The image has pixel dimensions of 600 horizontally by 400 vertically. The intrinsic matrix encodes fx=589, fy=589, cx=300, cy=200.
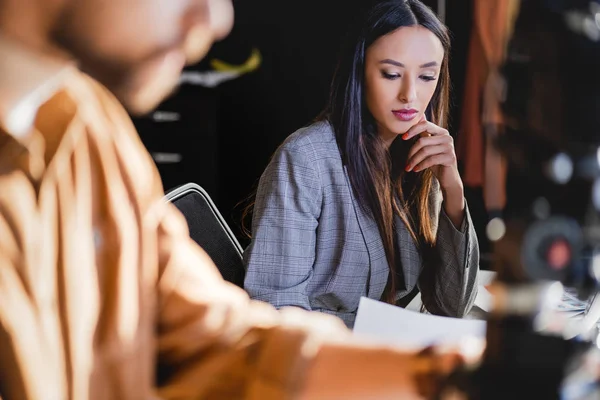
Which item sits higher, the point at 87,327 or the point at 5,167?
the point at 5,167

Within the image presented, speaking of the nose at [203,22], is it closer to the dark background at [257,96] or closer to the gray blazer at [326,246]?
the dark background at [257,96]

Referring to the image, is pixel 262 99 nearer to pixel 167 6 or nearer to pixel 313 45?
pixel 313 45

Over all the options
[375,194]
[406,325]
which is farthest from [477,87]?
[406,325]

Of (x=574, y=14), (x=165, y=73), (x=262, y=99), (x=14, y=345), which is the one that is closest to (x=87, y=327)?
(x=14, y=345)

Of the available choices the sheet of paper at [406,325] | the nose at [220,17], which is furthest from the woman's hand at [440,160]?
the nose at [220,17]

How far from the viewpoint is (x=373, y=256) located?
834 millimetres

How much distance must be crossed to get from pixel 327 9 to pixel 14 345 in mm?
633

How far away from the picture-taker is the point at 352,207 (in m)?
0.85

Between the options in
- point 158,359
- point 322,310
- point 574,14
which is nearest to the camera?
point 574,14

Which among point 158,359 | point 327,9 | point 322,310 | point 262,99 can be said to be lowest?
point 322,310

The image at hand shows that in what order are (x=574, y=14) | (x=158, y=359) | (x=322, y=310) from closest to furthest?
(x=574, y=14)
(x=158, y=359)
(x=322, y=310)

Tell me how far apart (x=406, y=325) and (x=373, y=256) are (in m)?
0.13

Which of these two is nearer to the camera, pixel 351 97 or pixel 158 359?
pixel 158 359

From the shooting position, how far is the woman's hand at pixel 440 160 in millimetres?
789
